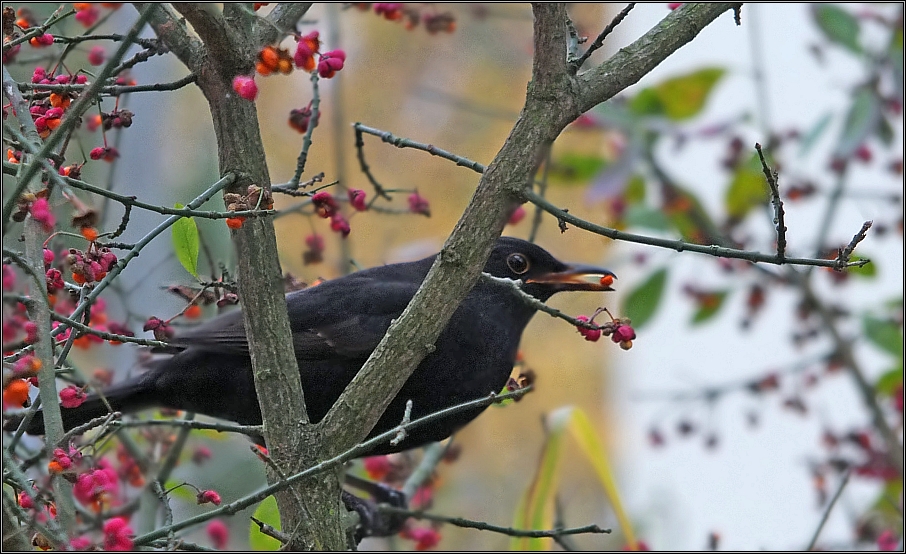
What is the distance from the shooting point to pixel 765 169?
166 cm

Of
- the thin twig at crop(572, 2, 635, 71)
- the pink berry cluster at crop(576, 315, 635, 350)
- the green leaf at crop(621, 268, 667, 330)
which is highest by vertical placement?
the green leaf at crop(621, 268, 667, 330)

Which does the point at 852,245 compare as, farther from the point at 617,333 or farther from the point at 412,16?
the point at 412,16

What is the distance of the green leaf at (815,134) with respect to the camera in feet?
12.3

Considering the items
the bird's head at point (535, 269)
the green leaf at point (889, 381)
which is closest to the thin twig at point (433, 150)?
the bird's head at point (535, 269)

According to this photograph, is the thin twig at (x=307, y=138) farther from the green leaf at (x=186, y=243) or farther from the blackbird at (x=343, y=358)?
the blackbird at (x=343, y=358)

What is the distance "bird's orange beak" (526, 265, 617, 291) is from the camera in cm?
310

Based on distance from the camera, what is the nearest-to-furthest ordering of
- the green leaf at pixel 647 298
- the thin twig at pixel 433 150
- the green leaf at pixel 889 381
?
1. the thin twig at pixel 433 150
2. the green leaf at pixel 889 381
3. the green leaf at pixel 647 298

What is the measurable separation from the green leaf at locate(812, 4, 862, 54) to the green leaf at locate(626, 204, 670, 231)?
0.94 m

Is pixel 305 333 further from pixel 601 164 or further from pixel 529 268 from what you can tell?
pixel 601 164

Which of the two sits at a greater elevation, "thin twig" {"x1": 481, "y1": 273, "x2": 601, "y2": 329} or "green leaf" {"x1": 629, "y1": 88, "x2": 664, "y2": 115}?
"green leaf" {"x1": 629, "y1": 88, "x2": 664, "y2": 115}

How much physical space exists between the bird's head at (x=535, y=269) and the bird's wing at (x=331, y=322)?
36 cm

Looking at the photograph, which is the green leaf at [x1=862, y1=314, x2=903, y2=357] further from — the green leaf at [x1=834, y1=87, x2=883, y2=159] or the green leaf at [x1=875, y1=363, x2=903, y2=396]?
the green leaf at [x1=834, y1=87, x2=883, y2=159]

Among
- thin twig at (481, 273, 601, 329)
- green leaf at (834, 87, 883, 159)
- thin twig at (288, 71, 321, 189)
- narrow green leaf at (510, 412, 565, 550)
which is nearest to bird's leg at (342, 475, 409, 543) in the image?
narrow green leaf at (510, 412, 565, 550)

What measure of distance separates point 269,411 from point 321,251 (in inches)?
43.3
